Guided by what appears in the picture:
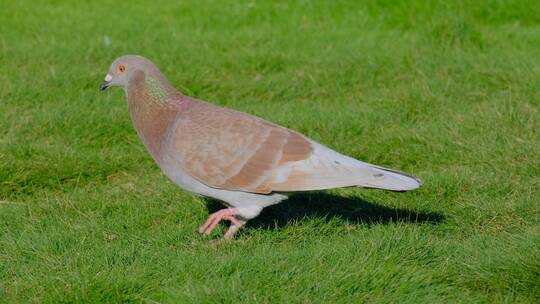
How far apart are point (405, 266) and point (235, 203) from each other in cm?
102

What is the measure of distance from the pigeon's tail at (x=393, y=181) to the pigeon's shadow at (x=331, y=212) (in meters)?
0.43

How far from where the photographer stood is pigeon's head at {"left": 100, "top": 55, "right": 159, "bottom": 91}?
4.84 m

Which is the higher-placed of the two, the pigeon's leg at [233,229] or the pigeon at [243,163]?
the pigeon at [243,163]

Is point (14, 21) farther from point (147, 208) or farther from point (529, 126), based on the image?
point (529, 126)

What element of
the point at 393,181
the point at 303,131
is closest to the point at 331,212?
→ the point at 393,181

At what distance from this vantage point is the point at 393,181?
4.29m

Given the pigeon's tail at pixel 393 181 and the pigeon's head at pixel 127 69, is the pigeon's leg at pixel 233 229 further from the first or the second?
the pigeon's head at pixel 127 69

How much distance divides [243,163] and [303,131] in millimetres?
1751

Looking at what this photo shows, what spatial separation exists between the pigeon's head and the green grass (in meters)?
0.73

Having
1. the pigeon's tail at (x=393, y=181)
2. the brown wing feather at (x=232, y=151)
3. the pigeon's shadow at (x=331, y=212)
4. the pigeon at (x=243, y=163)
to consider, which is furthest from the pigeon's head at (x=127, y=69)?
the pigeon's tail at (x=393, y=181)

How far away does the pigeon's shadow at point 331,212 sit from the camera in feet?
16.0

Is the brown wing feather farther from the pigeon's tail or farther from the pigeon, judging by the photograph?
the pigeon's tail

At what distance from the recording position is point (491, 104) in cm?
639

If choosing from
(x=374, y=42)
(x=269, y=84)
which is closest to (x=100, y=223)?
(x=269, y=84)
